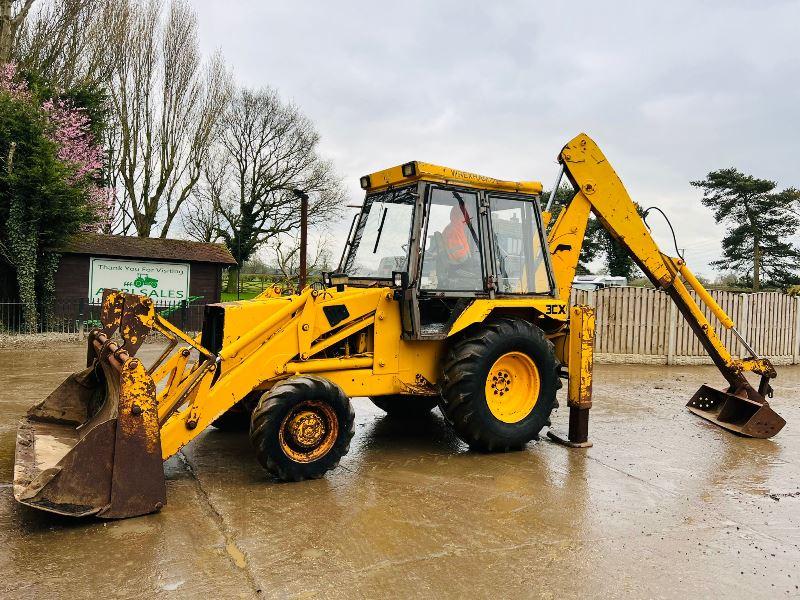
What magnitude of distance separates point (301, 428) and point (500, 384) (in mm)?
2105

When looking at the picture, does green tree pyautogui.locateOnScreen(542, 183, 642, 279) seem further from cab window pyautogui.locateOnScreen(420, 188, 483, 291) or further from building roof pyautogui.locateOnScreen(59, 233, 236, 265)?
cab window pyautogui.locateOnScreen(420, 188, 483, 291)

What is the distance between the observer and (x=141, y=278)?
19.5 meters

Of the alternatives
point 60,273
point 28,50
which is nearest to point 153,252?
point 60,273

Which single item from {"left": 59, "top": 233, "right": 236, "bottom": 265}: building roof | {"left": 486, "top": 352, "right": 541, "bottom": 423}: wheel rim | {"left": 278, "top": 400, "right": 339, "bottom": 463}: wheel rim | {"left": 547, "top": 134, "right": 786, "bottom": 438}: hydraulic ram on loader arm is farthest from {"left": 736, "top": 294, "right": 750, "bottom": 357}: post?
{"left": 59, "top": 233, "right": 236, "bottom": 265}: building roof

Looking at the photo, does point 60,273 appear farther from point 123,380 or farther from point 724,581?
point 724,581

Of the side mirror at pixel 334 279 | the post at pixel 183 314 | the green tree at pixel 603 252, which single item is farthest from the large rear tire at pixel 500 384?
the green tree at pixel 603 252

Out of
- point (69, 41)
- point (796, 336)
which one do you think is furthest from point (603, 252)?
point (69, 41)

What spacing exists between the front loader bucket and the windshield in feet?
14.1

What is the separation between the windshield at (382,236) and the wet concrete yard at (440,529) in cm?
176

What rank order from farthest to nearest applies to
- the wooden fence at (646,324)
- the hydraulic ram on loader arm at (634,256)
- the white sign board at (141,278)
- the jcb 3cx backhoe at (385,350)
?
the white sign board at (141,278)
the wooden fence at (646,324)
the hydraulic ram on loader arm at (634,256)
the jcb 3cx backhoe at (385,350)

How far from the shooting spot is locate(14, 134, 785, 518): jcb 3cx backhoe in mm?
4234

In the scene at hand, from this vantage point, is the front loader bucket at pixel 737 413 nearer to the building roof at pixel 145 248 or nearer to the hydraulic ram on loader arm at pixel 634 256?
the hydraulic ram on loader arm at pixel 634 256

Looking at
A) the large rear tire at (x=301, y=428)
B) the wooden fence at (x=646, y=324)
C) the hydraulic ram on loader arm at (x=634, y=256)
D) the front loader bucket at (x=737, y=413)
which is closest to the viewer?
the large rear tire at (x=301, y=428)

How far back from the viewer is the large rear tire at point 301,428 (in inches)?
190
